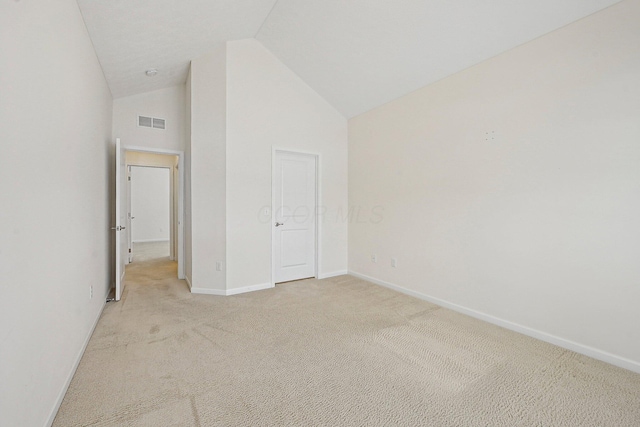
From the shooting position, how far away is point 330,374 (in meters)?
1.93

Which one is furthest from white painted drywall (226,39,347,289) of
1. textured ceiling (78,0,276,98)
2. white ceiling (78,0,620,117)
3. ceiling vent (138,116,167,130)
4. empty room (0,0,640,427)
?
ceiling vent (138,116,167,130)

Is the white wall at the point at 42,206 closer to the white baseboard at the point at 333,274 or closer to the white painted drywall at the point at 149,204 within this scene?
the white baseboard at the point at 333,274

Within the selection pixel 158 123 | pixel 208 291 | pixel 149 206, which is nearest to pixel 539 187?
pixel 208 291

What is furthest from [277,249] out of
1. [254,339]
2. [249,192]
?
[254,339]

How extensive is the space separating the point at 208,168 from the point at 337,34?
2.28 m

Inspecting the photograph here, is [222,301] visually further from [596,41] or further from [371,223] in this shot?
[596,41]

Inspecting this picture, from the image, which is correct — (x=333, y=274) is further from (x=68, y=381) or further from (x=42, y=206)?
(x=42, y=206)

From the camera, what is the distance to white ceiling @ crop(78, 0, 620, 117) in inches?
92.8

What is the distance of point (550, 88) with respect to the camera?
236 centimetres

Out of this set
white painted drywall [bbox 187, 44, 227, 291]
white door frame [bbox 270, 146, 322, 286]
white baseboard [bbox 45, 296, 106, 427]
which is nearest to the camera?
white baseboard [bbox 45, 296, 106, 427]

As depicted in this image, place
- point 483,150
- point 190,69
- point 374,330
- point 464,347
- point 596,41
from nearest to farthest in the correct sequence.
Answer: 1. point 596,41
2. point 464,347
3. point 374,330
4. point 483,150
5. point 190,69

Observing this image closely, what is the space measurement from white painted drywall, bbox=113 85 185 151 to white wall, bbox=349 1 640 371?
3.45m

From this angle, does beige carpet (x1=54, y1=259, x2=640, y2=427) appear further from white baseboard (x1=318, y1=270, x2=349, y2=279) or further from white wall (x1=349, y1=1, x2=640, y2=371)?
white baseboard (x1=318, y1=270, x2=349, y2=279)

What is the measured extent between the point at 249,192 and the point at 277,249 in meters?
0.96
